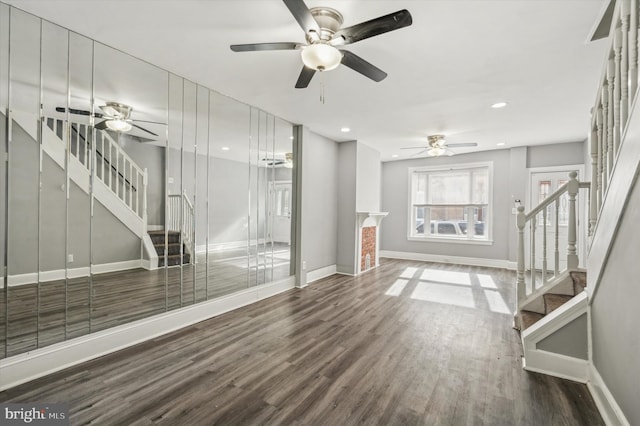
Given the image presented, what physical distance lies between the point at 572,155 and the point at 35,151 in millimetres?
8206

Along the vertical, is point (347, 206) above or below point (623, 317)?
above

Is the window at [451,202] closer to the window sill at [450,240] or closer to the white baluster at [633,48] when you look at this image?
the window sill at [450,240]

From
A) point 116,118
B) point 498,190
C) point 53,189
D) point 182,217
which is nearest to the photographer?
point 53,189

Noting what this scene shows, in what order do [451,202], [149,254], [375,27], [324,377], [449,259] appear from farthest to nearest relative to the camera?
[451,202] → [449,259] → [149,254] → [324,377] → [375,27]

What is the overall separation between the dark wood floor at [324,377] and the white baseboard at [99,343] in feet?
0.31

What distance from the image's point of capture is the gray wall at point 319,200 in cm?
488

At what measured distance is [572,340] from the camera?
2166 millimetres

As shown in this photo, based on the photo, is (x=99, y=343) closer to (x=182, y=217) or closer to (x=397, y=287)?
(x=182, y=217)

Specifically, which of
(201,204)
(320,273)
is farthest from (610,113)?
(320,273)

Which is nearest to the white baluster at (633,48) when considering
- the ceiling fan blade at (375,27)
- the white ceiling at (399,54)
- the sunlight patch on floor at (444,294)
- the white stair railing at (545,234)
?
the white ceiling at (399,54)

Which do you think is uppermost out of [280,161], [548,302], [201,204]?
[280,161]

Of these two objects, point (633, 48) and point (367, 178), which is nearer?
point (633, 48)

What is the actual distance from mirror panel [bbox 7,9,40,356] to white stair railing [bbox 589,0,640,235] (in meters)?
4.00

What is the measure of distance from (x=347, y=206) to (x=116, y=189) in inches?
156
